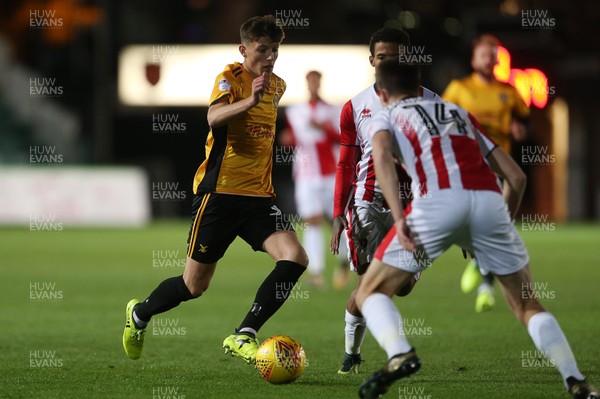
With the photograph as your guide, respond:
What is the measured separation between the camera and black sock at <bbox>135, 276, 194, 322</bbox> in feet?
29.0

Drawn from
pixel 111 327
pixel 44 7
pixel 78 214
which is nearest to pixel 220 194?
pixel 111 327

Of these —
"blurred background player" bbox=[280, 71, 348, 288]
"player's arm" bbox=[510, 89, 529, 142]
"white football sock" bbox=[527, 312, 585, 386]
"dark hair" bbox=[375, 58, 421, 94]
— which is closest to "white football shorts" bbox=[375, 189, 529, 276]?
"white football sock" bbox=[527, 312, 585, 386]

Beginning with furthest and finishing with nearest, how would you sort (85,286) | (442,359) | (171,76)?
(171,76) < (85,286) < (442,359)

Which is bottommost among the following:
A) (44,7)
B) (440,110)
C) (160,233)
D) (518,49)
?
(160,233)

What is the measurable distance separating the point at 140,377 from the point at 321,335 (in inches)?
112

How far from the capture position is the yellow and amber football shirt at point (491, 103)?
12.8m

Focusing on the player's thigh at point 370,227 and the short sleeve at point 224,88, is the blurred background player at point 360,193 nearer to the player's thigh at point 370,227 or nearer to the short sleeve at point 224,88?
the player's thigh at point 370,227

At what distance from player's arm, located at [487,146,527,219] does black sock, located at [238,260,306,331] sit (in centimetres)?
200

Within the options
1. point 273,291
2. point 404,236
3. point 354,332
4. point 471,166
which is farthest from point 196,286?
point 471,166

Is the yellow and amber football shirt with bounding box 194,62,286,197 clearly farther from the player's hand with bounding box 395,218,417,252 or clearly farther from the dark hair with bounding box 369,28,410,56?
the player's hand with bounding box 395,218,417,252

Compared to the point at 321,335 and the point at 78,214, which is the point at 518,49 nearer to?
the point at 78,214

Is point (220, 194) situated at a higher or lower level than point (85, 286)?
higher

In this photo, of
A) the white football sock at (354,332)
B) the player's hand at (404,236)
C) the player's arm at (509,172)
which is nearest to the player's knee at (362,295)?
the player's hand at (404,236)

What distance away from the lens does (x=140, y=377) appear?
8414 millimetres
